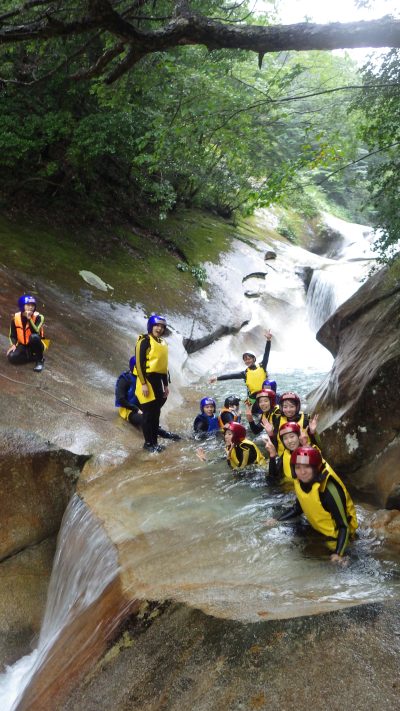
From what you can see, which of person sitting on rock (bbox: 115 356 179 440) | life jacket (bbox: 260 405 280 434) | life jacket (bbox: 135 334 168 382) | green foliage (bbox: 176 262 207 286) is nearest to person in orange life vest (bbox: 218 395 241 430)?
person sitting on rock (bbox: 115 356 179 440)

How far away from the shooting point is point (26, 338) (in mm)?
8992

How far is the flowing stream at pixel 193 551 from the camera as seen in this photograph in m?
3.69

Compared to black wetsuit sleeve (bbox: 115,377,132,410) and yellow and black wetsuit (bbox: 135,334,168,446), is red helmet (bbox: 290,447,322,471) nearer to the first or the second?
yellow and black wetsuit (bbox: 135,334,168,446)

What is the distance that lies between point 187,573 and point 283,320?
53.9 ft

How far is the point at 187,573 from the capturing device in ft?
14.0

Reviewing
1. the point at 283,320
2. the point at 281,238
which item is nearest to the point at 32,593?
the point at 283,320

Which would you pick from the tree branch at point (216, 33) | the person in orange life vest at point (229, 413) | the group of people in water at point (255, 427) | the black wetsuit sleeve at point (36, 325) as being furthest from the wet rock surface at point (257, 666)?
the black wetsuit sleeve at point (36, 325)

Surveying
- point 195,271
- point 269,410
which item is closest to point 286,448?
point 269,410

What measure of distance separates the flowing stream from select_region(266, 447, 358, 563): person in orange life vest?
20cm

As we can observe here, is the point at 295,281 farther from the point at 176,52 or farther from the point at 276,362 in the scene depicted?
the point at 176,52

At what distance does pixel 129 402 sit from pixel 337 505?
15.9 feet

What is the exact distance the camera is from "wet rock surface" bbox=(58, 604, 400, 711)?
2.51 meters

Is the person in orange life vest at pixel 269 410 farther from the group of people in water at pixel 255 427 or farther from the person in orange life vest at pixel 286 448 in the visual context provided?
the person in orange life vest at pixel 286 448

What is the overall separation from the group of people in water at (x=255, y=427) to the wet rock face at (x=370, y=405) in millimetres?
436
